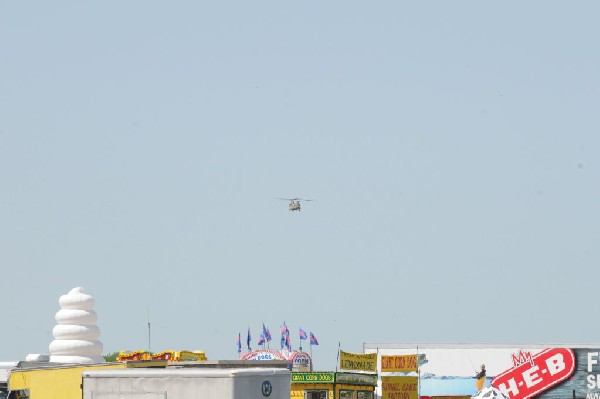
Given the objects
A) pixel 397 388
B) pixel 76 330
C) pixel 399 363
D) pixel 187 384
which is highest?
pixel 76 330

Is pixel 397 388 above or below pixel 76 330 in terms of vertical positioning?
below

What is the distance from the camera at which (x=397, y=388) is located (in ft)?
197

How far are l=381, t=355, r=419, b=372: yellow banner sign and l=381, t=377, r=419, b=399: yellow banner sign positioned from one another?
5.18m

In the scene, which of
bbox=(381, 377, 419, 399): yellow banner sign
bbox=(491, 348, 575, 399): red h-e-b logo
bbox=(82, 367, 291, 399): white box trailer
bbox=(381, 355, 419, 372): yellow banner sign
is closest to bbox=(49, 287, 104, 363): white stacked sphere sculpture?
bbox=(381, 355, 419, 372): yellow banner sign

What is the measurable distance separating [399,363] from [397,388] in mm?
6625

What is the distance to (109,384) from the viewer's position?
3609 cm

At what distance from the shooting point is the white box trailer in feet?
114

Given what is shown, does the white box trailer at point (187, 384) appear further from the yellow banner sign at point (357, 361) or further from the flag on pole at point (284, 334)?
the flag on pole at point (284, 334)

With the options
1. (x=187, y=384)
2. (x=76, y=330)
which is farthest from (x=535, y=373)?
(x=187, y=384)

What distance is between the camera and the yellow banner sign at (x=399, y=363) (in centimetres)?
6600

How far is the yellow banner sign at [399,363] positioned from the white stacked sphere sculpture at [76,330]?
17164 mm

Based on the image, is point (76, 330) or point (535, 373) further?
point (535, 373)

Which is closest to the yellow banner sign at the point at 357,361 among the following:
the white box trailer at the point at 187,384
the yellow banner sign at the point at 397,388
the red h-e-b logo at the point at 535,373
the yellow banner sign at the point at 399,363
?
the yellow banner sign at the point at 397,388

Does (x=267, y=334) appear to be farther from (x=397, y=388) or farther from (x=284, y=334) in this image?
(x=397, y=388)
